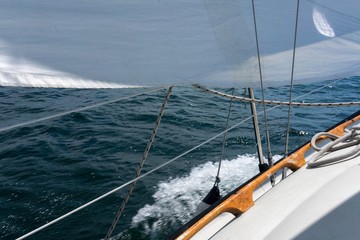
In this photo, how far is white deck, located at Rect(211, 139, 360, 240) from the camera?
1.04 m

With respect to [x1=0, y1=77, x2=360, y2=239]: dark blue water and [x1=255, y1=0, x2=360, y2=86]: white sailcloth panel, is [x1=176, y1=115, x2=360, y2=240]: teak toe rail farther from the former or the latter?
[x1=0, y1=77, x2=360, y2=239]: dark blue water

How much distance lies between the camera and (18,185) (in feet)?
10.3

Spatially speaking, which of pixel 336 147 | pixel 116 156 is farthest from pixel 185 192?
pixel 336 147

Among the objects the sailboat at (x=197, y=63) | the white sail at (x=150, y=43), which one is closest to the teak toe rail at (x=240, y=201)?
the sailboat at (x=197, y=63)

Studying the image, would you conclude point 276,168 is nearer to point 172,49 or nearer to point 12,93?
point 172,49

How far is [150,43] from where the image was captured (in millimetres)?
1398

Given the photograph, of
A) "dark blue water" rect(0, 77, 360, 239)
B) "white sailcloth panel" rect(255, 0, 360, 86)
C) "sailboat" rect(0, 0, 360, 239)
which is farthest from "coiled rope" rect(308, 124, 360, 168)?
"dark blue water" rect(0, 77, 360, 239)

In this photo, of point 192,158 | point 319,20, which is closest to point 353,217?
point 319,20

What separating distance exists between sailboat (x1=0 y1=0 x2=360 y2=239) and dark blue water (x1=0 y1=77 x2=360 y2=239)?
1.29 metres

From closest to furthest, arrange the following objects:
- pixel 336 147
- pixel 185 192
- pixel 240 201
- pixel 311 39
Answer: pixel 240 201, pixel 336 147, pixel 311 39, pixel 185 192

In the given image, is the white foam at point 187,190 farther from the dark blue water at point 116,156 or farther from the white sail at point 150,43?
the white sail at point 150,43

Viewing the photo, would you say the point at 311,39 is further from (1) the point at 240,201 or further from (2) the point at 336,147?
(1) the point at 240,201

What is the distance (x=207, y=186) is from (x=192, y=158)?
24.0 inches

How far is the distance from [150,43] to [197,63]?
0.23m
